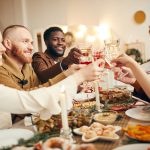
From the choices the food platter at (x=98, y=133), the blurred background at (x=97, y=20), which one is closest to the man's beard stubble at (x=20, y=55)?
the food platter at (x=98, y=133)

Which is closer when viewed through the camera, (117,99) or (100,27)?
(117,99)

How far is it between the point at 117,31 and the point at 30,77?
171 inches

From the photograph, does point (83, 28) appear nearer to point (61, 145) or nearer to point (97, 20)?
point (97, 20)

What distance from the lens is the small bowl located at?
4.63ft

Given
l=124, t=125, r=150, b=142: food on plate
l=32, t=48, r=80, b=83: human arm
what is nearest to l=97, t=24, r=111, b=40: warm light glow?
l=32, t=48, r=80, b=83: human arm

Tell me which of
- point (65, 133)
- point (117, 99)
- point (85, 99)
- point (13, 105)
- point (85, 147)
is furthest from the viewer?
point (85, 99)

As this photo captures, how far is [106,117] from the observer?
146 cm

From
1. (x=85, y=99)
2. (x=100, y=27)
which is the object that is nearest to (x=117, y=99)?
(x=85, y=99)

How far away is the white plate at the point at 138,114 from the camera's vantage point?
1.44 m

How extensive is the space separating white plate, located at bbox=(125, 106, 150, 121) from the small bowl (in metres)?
0.09

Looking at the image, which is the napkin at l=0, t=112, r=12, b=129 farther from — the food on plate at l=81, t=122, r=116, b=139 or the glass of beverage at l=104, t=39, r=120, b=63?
the glass of beverage at l=104, t=39, r=120, b=63

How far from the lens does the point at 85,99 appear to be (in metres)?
2.07

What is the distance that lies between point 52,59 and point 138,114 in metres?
2.01

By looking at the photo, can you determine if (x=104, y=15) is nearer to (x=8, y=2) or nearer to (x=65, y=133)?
(x=8, y=2)
